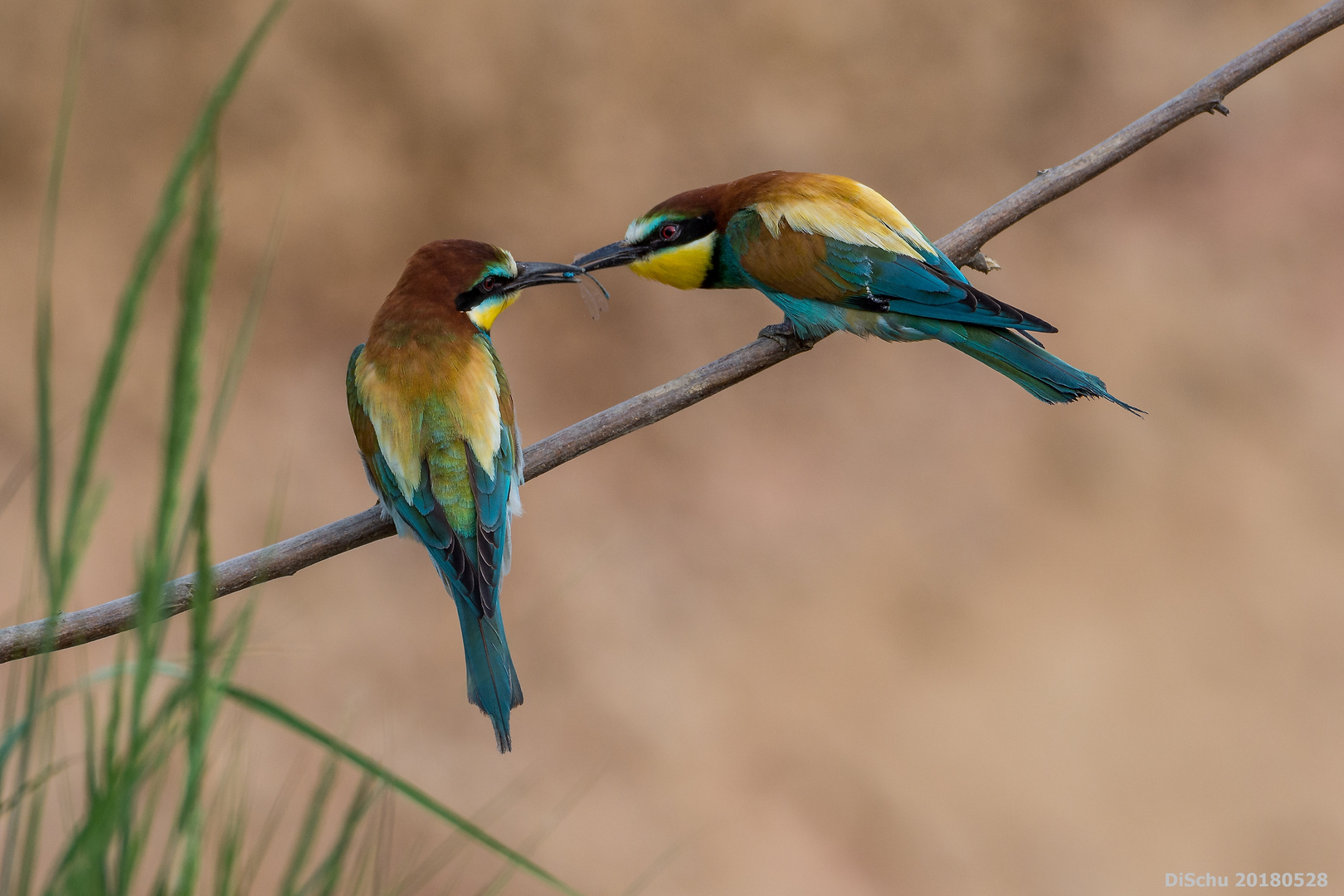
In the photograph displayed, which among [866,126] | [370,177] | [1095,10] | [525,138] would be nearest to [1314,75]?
[1095,10]

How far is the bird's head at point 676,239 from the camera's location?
1.81m

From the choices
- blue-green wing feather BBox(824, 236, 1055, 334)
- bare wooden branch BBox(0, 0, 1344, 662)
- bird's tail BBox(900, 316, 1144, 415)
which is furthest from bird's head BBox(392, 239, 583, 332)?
bird's tail BBox(900, 316, 1144, 415)

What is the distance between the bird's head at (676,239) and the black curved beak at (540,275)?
175 millimetres

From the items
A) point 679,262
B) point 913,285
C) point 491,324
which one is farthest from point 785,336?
point 491,324

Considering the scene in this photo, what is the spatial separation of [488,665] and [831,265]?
2.56 ft

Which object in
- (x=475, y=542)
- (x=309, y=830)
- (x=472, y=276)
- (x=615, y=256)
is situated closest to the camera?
(x=309, y=830)

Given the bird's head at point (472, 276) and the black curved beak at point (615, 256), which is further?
the black curved beak at point (615, 256)

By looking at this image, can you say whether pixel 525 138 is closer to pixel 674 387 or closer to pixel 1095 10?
pixel 1095 10

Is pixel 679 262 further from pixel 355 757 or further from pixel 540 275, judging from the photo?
pixel 355 757

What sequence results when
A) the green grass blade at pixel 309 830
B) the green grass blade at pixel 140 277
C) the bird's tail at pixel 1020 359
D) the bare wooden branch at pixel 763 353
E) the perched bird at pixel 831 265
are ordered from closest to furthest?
the green grass blade at pixel 140 277 → the green grass blade at pixel 309 830 → the bare wooden branch at pixel 763 353 → the bird's tail at pixel 1020 359 → the perched bird at pixel 831 265

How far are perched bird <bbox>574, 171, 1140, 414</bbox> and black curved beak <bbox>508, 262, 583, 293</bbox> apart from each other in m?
0.11

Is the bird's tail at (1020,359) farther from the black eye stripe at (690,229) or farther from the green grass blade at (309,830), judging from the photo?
the green grass blade at (309,830)

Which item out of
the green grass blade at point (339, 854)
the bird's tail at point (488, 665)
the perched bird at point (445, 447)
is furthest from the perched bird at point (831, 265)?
the green grass blade at point (339, 854)

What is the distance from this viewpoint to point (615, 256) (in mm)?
1810
